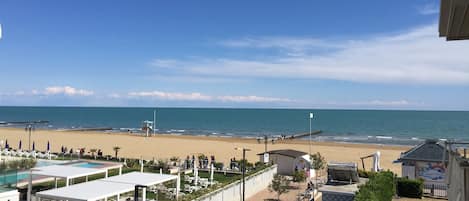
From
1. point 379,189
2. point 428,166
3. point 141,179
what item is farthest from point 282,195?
point 379,189

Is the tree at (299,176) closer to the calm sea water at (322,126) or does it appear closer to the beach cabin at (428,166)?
the beach cabin at (428,166)

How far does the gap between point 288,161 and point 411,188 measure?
9.57 metres

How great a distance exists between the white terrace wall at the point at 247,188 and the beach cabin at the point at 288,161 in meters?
1.96

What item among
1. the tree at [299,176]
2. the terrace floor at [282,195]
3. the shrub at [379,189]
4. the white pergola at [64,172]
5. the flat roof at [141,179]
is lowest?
the terrace floor at [282,195]

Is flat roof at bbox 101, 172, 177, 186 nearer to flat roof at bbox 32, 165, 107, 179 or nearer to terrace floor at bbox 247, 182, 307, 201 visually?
flat roof at bbox 32, 165, 107, 179

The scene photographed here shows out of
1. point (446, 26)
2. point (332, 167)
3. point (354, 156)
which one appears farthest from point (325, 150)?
point (446, 26)

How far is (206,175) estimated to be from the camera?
80.0 feet

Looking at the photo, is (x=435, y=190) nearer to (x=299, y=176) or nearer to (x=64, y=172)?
(x=299, y=176)

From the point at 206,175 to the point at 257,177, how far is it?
3.99m

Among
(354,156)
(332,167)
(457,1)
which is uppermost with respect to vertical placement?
(457,1)

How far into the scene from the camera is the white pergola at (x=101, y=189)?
12.8 m

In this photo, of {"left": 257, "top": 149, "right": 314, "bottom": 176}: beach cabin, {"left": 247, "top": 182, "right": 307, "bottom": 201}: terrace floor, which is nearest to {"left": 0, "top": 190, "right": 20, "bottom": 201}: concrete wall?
{"left": 247, "top": 182, "right": 307, "bottom": 201}: terrace floor

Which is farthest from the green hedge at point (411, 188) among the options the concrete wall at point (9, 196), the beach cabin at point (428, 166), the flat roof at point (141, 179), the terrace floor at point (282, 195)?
the concrete wall at point (9, 196)

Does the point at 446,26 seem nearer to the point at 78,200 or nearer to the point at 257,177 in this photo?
the point at 78,200
